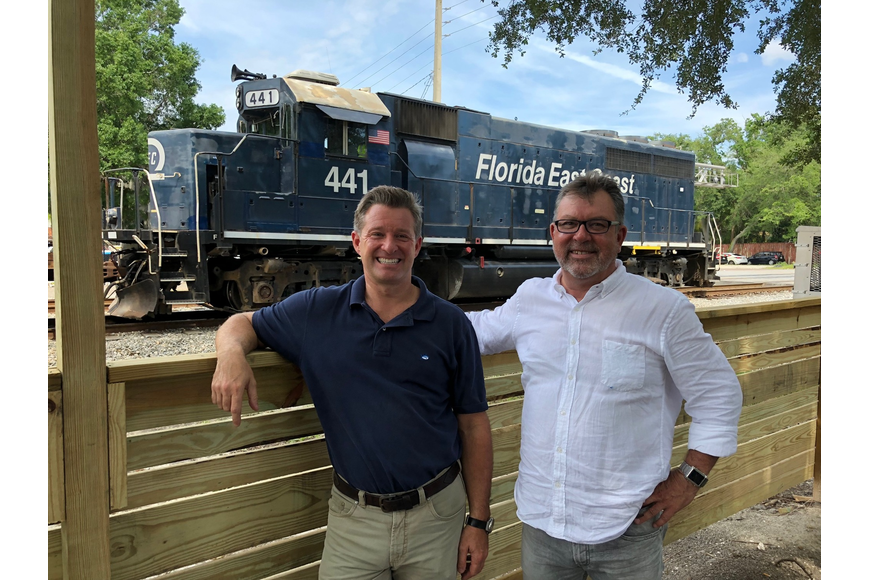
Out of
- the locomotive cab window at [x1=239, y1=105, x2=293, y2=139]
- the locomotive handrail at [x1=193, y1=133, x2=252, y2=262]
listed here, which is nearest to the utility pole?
the locomotive cab window at [x1=239, y1=105, x2=293, y2=139]

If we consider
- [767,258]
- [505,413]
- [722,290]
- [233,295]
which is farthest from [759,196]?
[505,413]

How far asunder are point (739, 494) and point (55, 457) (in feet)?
12.1

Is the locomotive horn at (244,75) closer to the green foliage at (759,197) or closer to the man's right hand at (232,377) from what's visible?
the man's right hand at (232,377)

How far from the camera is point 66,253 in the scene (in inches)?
56.2

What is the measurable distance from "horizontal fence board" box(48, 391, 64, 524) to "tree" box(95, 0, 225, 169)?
19.0 metres

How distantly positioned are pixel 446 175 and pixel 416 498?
9.76 meters

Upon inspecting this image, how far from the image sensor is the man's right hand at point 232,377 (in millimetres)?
1610

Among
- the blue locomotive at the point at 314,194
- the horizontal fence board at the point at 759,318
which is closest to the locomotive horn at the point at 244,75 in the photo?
the blue locomotive at the point at 314,194

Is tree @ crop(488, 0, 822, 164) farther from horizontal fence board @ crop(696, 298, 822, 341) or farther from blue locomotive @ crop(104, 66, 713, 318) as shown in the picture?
blue locomotive @ crop(104, 66, 713, 318)

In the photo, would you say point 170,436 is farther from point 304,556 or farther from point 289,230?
point 289,230

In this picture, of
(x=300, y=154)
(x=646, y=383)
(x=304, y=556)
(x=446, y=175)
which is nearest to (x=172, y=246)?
(x=300, y=154)

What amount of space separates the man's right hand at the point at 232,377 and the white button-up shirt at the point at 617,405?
0.94m

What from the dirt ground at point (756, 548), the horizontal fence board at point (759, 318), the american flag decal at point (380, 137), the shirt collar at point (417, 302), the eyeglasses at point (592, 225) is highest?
the american flag decal at point (380, 137)

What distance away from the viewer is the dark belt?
5.76 ft
